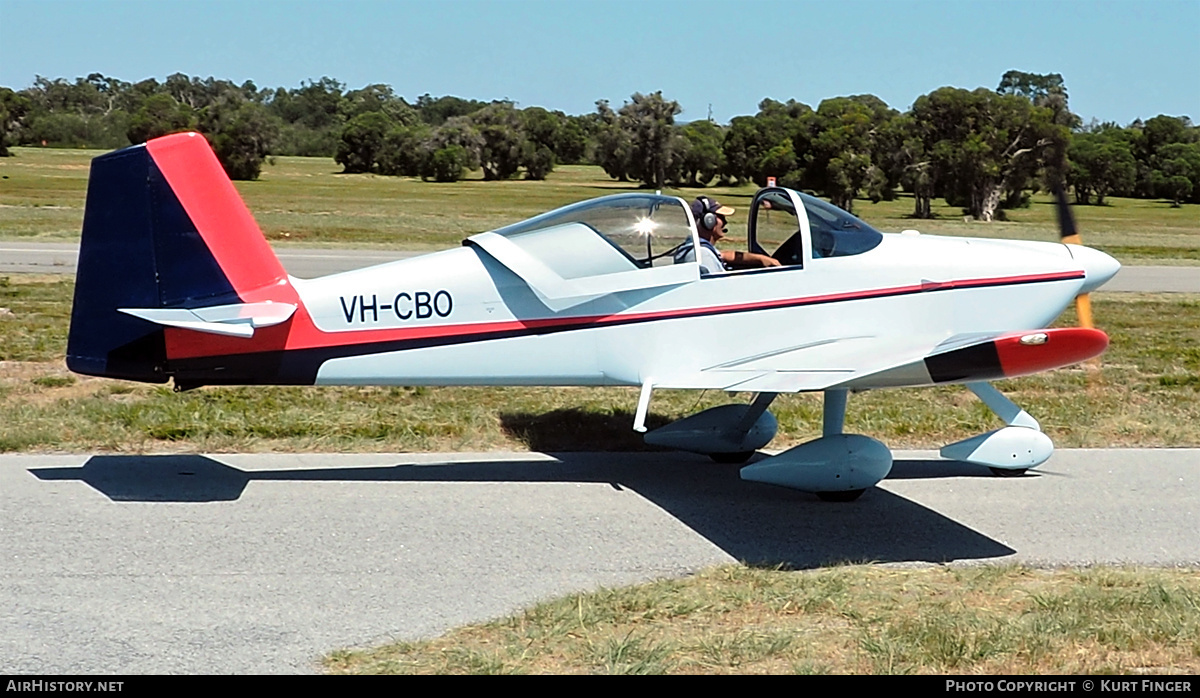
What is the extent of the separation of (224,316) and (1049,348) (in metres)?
4.80

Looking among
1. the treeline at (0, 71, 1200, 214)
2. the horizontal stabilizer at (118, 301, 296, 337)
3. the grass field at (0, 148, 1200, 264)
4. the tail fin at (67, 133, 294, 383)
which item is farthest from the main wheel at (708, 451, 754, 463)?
the treeline at (0, 71, 1200, 214)

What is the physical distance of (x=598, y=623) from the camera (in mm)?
5391

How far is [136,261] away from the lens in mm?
7434

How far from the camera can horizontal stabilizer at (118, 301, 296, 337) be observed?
7.20 m

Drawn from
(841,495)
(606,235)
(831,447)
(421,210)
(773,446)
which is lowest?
(421,210)

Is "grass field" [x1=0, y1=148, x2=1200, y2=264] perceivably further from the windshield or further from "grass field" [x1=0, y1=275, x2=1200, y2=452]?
the windshield

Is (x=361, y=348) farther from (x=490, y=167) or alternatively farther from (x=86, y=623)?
(x=490, y=167)

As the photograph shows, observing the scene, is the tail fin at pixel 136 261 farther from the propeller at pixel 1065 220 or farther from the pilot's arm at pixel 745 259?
the propeller at pixel 1065 220

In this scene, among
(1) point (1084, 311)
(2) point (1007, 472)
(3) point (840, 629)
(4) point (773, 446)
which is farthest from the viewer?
(4) point (773, 446)

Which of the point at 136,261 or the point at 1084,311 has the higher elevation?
the point at 136,261

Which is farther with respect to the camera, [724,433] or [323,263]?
[323,263]

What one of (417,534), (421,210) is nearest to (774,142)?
(421,210)

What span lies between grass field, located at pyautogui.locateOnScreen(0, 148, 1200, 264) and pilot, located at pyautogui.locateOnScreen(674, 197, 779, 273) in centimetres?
1397

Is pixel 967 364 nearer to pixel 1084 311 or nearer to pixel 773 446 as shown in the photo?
pixel 1084 311
